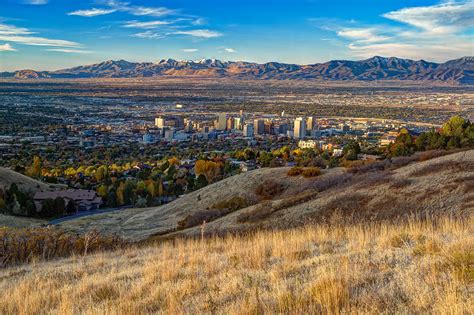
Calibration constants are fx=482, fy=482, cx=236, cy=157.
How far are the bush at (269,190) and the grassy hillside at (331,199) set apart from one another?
0.88 ft

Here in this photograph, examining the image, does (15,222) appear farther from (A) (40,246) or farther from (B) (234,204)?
(A) (40,246)

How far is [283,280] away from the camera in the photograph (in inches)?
205

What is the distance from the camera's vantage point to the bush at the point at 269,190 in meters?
26.3

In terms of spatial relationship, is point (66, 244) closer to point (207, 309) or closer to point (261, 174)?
point (207, 309)

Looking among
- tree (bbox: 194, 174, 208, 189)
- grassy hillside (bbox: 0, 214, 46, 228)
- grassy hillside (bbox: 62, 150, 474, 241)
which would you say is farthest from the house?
grassy hillside (bbox: 62, 150, 474, 241)

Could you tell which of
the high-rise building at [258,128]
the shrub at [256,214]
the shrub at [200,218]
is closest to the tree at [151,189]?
the shrub at [200,218]

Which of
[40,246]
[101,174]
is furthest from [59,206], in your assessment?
[40,246]

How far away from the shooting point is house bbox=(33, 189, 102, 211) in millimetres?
41000

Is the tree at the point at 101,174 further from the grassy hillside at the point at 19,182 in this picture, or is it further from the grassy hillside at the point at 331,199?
the grassy hillside at the point at 331,199

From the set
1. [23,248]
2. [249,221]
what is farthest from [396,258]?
[249,221]

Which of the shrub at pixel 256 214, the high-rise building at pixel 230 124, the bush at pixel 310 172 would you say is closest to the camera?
the shrub at pixel 256 214

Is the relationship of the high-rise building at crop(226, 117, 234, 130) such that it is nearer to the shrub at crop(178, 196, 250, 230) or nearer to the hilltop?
the shrub at crop(178, 196, 250, 230)

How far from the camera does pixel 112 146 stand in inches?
3585

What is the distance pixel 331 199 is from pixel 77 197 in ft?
97.1
